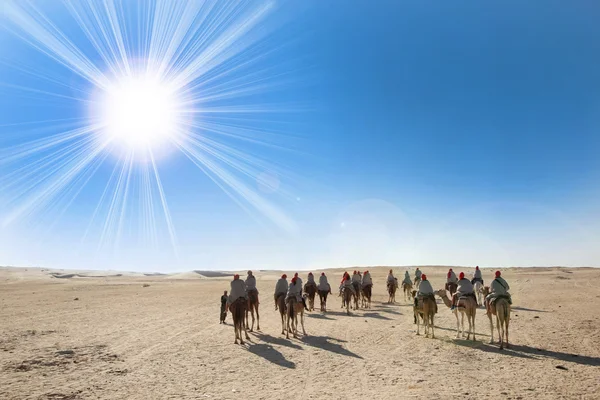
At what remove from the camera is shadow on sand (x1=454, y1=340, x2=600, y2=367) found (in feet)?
41.7

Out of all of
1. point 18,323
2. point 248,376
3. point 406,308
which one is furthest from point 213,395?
point 406,308

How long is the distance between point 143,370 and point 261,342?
5.62 metres

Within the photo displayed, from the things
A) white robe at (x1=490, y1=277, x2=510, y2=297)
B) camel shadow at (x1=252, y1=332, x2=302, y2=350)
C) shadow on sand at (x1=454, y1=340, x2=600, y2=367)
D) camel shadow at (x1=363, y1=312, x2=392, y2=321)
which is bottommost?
camel shadow at (x1=252, y1=332, x2=302, y2=350)

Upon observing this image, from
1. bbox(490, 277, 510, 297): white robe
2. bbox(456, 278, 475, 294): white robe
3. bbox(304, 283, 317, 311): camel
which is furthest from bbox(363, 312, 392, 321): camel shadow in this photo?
bbox(490, 277, 510, 297): white robe

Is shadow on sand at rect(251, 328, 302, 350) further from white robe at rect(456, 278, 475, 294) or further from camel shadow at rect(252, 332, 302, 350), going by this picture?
white robe at rect(456, 278, 475, 294)

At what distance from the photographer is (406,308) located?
2847 cm

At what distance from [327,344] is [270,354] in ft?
8.78

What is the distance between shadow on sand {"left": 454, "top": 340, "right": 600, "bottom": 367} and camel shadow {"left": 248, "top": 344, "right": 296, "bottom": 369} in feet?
23.5

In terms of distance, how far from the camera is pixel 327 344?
16125mm

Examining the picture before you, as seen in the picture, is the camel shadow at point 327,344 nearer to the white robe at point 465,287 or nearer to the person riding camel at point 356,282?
the white robe at point 465,287

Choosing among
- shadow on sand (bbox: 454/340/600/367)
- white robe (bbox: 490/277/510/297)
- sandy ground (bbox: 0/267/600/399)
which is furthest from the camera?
white robe (bbox: 490/277/510/297)

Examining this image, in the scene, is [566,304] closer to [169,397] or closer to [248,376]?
[248,376]

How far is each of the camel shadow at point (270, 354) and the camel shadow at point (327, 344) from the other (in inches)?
68.2

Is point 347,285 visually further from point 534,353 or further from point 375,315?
point 534,353
